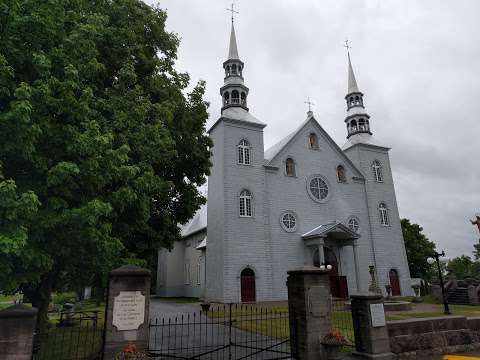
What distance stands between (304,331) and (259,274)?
1762 centimetres

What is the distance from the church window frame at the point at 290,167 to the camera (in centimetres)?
3103

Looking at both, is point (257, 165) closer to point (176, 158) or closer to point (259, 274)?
point (259, 274)

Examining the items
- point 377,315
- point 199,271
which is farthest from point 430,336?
point 199,271

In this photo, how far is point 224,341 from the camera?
39.7 ft

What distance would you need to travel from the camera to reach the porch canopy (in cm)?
2797

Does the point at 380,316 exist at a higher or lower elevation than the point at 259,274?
lower

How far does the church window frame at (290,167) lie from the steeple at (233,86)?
19.7 ft

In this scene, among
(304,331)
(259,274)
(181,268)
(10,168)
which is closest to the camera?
(10,168)

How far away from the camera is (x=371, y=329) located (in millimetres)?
9688

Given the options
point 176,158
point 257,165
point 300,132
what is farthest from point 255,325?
point 300,132

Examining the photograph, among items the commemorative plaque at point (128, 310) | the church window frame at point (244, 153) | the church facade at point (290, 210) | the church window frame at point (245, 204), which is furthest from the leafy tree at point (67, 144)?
the church window frame at point (244, 153)

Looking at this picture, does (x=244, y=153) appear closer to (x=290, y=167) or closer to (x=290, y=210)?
(x=290, y=167)

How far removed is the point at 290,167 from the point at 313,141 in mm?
3954

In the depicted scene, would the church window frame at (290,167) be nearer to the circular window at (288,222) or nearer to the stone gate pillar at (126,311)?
the circular window at (288,222)
